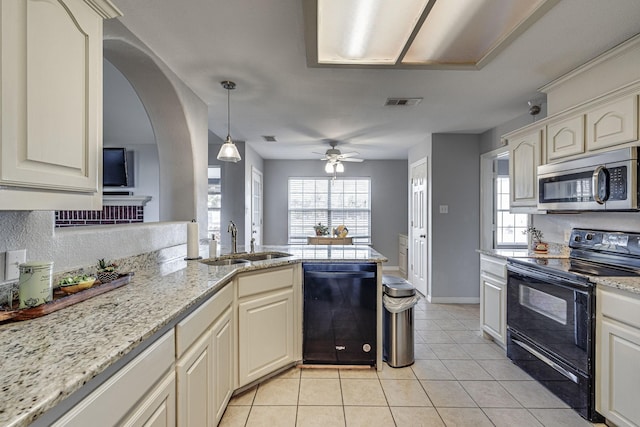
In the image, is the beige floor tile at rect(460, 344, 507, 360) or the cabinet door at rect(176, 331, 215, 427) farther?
the beige floor tile at rect(460, 344, 507, 360)

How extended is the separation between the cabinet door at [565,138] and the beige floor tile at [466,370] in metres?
1.78

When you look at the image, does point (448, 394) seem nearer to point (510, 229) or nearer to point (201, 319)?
point (201, 319)

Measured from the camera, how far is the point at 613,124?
2.07 m

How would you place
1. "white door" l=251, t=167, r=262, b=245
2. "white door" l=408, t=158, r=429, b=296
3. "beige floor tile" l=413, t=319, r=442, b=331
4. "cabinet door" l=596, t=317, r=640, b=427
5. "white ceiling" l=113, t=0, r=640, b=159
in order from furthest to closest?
1. "white door" l=251, t=167, r=262, b=245
2. "white door" l=408, t=158, r=429, b=296
3. "beige floor tile" l=413, t=319, r=442, b=331
4. "white ceiling" l=113, t=0, r=640, b=159
5. "cabinet door" l=596, t=317, r=640, b=427

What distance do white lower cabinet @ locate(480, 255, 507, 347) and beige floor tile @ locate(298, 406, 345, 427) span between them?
65.8 inches

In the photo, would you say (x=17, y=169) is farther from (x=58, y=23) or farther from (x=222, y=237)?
(x=222, y=237)

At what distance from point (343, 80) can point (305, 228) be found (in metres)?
4.54

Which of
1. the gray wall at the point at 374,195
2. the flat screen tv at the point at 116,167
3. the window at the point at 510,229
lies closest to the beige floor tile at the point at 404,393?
the window at the point at 510,229

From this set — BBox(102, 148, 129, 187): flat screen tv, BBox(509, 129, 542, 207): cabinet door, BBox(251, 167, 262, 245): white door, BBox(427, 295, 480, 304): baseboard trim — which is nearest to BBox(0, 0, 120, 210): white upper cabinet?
BBox(509, 129, 542, 207): cabinet door

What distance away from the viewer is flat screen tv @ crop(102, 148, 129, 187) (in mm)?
4738

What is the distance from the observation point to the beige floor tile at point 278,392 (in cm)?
214

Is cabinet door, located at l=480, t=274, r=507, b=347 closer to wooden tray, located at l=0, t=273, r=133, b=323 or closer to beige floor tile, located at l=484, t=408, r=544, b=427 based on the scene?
beige floor tile, located at l=484, t=408, r=544, b=427

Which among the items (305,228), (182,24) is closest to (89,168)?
(182,24)

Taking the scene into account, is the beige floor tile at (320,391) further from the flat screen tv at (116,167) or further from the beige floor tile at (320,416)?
the flat screen tv at (116,167)
